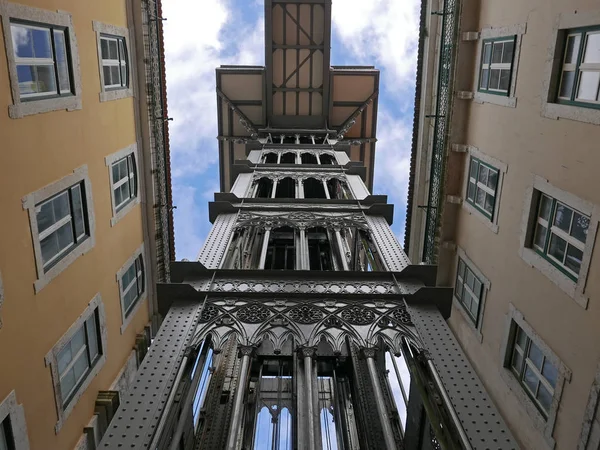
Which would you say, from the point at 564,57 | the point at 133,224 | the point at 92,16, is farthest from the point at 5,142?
the point at 564,57

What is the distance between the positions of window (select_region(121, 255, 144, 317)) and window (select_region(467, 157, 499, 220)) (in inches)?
402

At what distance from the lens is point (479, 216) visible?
12672mm

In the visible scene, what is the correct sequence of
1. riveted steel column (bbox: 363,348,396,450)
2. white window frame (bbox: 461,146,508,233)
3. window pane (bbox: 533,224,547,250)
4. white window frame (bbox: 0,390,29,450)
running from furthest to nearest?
1. white window frame (bbox: 461,146,508,233)
2. window pane (bbox: 533,224,547,250)
3. white window frame (bbox: 0,390,29,450)
4. riveted steel column (bbox: 363,348,396,450)

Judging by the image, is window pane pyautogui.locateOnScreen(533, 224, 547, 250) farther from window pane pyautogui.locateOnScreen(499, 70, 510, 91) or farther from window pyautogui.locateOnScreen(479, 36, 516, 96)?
window pane pyautogui.locateOnScreen(499, 70, 510, 91)

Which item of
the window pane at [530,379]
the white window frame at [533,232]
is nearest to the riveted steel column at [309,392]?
the white window frame at [533,232]

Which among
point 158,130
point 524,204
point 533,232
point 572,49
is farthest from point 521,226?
point 158,130

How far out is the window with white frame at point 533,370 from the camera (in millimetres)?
8750

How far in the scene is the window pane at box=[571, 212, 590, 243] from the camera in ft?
26.5

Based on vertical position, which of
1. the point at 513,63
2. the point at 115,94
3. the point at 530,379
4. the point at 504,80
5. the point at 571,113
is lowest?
the point at 530,379

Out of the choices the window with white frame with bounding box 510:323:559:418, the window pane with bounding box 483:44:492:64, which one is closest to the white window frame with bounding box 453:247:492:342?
the window with white frame with bounding box 510:323:559:418

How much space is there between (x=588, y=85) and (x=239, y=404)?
7.65 meters

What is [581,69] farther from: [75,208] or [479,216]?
[75,208]

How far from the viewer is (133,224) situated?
14.6 metres

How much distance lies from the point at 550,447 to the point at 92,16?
1335 centimetres
